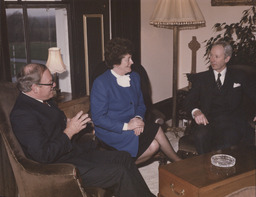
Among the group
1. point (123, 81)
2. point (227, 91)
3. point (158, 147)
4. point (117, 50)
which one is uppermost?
point (117, 50)

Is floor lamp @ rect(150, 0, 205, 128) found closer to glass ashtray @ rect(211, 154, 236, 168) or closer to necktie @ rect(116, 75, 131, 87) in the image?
necktie @ rect(116, 75, 131, 87)

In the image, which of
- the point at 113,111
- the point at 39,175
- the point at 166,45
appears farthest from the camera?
the point at 166,45

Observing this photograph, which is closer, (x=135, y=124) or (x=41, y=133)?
(x=41, y=133)

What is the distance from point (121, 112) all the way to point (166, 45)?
2.53m

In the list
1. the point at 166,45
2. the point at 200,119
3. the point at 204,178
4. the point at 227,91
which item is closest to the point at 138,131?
the point at 200,119

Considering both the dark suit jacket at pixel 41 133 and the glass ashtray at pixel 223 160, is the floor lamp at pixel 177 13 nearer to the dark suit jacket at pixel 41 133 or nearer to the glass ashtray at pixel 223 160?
the glass ashtray at pixel 223 160

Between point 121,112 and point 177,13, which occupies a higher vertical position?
point 177,13

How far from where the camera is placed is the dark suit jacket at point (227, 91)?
11.1 feet

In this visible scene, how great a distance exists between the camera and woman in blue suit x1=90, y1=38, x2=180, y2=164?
3.05 m

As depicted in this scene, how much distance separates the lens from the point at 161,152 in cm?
333

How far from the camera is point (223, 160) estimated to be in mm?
2602

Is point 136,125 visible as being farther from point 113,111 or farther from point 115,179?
point 115,179

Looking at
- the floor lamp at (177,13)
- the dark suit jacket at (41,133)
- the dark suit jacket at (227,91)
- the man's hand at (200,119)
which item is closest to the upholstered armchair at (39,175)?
the dark suit jacket at (41,133)

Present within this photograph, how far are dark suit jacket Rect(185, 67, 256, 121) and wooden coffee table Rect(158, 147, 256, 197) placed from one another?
784 millimetres
